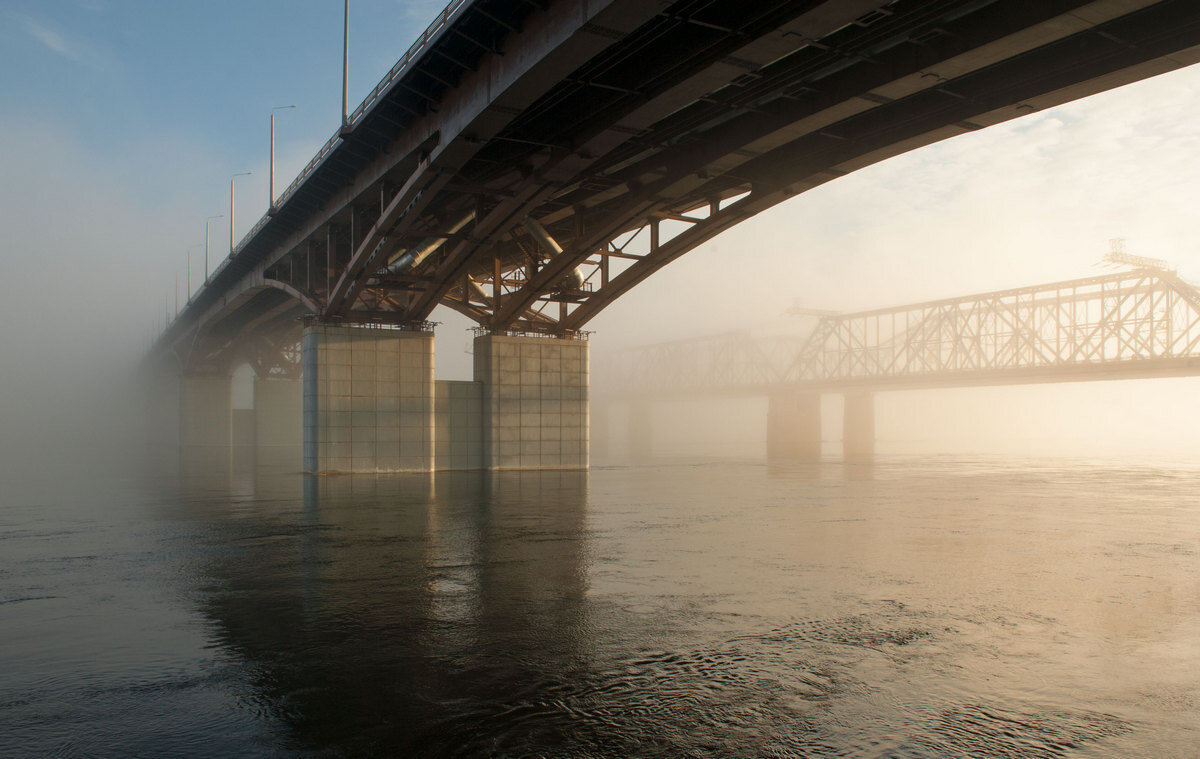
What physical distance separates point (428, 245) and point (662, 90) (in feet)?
63.5

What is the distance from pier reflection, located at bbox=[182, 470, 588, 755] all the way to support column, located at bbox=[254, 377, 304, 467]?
80213mm

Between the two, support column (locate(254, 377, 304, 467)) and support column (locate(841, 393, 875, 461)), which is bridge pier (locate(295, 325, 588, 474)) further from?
support column (locate(841, 393, 875, 461))

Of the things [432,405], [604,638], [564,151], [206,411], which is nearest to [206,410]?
[206,411]

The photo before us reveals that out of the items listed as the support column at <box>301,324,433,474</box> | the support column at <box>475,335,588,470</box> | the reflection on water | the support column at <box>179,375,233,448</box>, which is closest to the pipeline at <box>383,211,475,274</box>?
the support column at <box>301,324,433,474</box>

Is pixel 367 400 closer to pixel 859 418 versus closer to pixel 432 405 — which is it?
pixel 432 405

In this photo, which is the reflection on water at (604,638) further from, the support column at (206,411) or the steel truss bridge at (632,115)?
the support column at (206,411)

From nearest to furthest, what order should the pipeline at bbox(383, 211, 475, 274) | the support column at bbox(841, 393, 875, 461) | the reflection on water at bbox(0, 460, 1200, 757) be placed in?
the reflection on water at bbox(0, 460, 1200, 757) → the pipeline at bbox(383, 211, 475, 274) → the support column at bbox(841, 393, 875, 461)

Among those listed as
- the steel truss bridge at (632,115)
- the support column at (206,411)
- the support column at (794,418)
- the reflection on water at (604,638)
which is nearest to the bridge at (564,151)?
the steel truss bridge at (632,115)

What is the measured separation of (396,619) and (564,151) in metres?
18.8

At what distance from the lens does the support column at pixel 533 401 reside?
142 ft

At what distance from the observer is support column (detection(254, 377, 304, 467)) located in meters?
96.9

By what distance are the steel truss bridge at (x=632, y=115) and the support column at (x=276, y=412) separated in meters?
56.7

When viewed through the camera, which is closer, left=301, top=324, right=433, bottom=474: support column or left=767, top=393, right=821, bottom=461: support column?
Result: left=301, top=324, right=433, bottom=474: support column

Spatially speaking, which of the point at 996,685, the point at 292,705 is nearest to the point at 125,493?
the point at 292,705
